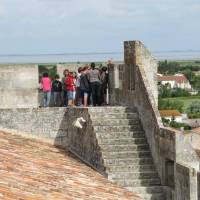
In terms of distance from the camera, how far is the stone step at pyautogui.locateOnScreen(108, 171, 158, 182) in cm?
1269

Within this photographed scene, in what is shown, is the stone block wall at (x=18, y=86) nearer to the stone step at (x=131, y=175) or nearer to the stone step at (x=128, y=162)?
the stone step at (x=128, y=162)

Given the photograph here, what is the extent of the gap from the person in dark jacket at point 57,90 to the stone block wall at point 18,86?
2.07 ft

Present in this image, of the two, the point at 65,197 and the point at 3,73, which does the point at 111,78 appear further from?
the point at 65,197

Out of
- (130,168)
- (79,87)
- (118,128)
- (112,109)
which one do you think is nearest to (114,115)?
(112,109)

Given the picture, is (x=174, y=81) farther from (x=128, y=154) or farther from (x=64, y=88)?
(x=128, y=154)

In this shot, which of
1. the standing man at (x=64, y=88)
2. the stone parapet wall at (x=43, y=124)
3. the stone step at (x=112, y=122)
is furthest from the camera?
the standing man at (x=64, y=88)

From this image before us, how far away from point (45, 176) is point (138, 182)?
2002mm

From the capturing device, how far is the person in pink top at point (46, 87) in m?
16.7

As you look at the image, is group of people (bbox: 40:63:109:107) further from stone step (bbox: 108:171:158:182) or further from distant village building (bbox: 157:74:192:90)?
distant village building (bbox: 157:74:192:90)

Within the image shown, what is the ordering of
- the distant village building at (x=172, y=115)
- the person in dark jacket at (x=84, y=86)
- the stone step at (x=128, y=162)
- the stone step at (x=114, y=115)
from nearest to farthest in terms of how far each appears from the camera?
the stone step at (x=128, y=162) < the stone step at (x=114, y=115) < the person in dark jacket at (x=84, y=86) < the distant village building at (x=172, y=115)

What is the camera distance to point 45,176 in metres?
11.4

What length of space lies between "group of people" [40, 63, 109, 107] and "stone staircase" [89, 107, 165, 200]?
2004 millimetres

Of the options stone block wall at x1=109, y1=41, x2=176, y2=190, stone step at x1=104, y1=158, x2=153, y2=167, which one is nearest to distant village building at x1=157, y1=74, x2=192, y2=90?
stone block wall at x1=109, y1=41, x2=176, y2=190

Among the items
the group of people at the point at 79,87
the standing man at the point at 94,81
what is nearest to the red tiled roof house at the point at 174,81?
the group of people at the point at 79,87
